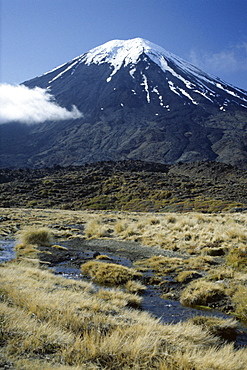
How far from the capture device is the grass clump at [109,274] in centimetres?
1270

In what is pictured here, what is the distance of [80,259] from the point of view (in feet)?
57.1

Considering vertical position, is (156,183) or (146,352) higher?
(156,183)

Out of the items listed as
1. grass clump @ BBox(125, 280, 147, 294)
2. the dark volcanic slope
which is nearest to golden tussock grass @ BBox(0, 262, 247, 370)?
grass clump @ BBox(125, 280, 147, 294)

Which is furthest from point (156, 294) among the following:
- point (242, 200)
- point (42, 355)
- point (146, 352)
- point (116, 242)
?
point (242, 200)

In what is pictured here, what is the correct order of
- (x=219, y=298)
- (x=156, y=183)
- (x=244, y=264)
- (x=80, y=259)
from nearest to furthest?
(x=219, y=298)
(x=244, y=264)
(x=80, y=259)
(x=156, y=183)

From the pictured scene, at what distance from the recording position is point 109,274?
13.1 m

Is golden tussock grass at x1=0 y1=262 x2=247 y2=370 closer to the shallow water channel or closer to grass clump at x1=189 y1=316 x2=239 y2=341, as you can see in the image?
grass clump at x1=189 y1=316 x2=239 y2=341

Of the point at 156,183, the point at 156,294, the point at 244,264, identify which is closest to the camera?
the point at 156,294

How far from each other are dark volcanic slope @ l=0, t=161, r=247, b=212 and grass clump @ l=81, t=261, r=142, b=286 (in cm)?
4310

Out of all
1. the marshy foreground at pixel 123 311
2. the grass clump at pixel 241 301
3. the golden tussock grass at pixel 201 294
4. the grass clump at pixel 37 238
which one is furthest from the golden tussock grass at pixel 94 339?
the grass clump at pixel 37 238

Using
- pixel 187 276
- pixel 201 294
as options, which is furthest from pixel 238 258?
pixel 201 294

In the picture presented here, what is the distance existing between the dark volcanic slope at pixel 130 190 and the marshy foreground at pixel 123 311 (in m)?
40.7

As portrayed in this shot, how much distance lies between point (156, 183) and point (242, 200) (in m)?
34.0

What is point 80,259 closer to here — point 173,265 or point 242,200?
point 173,265
